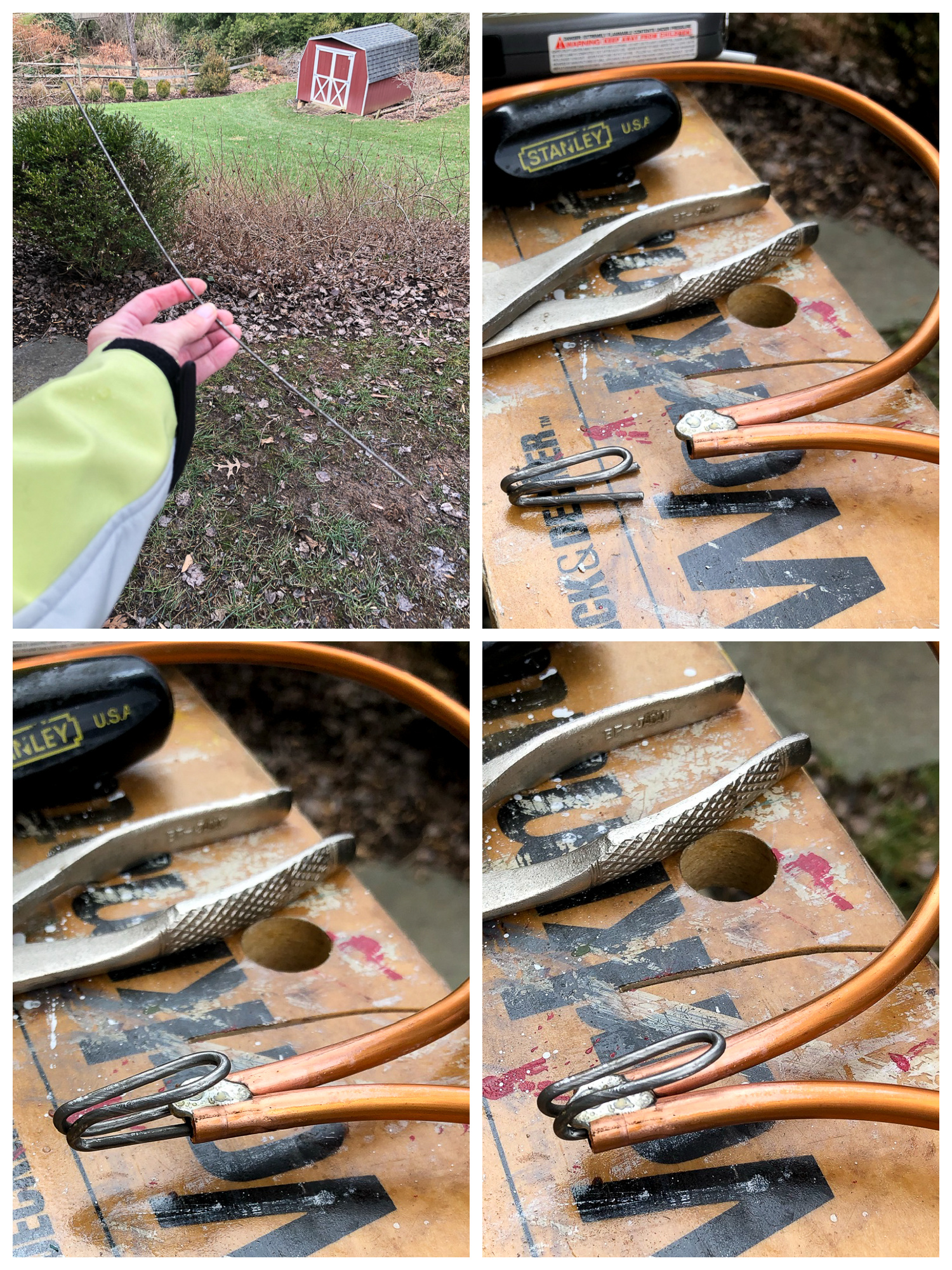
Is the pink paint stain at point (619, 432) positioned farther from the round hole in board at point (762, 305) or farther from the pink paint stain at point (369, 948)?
the pink paint stain at point (369, 948)

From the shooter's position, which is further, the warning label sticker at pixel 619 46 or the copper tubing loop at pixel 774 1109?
the warning label sticker at pixel 619 46

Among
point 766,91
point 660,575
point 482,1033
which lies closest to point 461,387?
point 660,575

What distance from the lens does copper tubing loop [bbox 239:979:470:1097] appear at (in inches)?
31.8

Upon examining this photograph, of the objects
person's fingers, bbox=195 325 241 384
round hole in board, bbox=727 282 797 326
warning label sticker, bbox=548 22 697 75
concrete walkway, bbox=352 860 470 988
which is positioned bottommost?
concrete walkway, bbox=352 860 470 988

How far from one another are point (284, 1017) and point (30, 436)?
0.55 m

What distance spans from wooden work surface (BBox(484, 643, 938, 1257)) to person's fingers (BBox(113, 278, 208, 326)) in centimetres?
48

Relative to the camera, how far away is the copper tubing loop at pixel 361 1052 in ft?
2.65

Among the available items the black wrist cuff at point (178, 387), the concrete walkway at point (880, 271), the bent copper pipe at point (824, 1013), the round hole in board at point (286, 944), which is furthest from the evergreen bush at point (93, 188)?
the concrete walkway at point (880, 271)

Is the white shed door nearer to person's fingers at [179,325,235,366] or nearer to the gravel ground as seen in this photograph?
person's fingers at [179,325,235,366]

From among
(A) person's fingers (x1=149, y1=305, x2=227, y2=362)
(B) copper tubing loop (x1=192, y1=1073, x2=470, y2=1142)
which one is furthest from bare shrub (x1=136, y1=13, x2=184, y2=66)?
(B) copper tubing loop (x1=192, y1=1073, x2=470, y2=1142)

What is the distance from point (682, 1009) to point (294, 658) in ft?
1.55

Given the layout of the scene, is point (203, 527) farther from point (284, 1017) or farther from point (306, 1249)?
point (306, 1249)

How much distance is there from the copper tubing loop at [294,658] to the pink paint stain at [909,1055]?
1.58 feet
